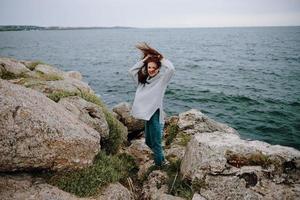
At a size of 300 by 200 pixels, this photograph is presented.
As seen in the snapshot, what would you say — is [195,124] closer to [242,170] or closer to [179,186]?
[179,186]

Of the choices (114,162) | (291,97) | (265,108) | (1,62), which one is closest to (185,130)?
(114,162)

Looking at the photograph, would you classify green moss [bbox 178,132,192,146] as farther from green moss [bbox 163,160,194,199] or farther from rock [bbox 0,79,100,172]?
rock [bbox 0,79,100,172]

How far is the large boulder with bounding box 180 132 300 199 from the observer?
543cm

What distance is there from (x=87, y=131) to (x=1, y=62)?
8.74 m

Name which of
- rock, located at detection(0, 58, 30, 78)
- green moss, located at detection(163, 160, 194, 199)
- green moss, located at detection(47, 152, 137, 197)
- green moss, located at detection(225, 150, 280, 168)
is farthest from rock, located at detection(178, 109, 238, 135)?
rock, located at detection(0, 58, 30, 78)

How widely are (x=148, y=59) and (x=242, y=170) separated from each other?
10.7ft

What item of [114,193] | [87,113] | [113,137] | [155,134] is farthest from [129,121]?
[114,193]

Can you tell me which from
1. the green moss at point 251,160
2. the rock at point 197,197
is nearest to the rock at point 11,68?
the rock at point 197,197

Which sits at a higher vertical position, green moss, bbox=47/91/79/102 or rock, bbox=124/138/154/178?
green moss, bbox=47/91/79/102

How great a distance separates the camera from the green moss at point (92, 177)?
17.8 feet

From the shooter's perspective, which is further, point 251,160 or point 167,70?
point 167,70

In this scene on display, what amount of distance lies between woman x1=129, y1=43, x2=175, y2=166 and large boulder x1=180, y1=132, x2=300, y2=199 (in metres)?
1.10

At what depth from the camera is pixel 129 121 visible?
10.5m

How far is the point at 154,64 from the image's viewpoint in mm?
6383
